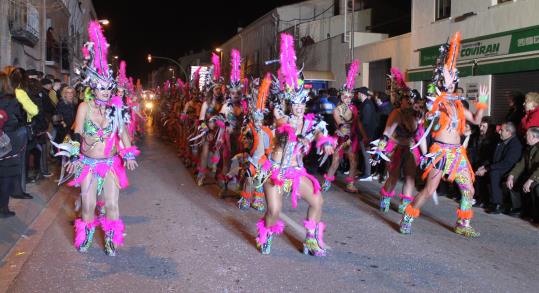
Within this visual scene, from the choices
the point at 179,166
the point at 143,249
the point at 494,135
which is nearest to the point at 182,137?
the point at 179,166

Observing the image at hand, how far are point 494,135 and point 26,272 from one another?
727 centimetres

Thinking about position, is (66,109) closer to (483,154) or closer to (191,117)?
(191,117)

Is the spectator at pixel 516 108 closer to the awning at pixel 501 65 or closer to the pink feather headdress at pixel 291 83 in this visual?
the awning at pixel 501 65

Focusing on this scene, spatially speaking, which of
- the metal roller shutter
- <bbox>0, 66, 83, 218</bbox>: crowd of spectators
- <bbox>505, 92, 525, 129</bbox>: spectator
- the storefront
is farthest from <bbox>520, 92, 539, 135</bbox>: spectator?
<bbox>0, 66, 83, 218</bbox>: crowd of spectators

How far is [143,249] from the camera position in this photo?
19.3 feet

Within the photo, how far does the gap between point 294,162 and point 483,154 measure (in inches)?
190

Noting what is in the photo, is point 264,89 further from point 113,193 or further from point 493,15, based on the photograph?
point 493,15

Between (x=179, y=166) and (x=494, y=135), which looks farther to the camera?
(x=179, y=166)

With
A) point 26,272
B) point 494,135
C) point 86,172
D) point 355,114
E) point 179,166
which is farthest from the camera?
point 179,166

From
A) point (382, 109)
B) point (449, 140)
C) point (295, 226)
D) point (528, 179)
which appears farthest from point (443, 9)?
point (295, 226)

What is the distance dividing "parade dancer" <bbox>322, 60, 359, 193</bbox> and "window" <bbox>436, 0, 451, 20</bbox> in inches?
295

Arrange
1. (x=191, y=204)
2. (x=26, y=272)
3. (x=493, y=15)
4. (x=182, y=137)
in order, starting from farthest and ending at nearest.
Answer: (x=182, y=137), (x=493, y=15), (x=191, y=204), (x=26, y=272)

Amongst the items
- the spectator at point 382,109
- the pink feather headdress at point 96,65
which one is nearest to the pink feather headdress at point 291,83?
the pink feather headdress at point 96,65

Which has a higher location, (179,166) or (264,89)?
(264,89)
